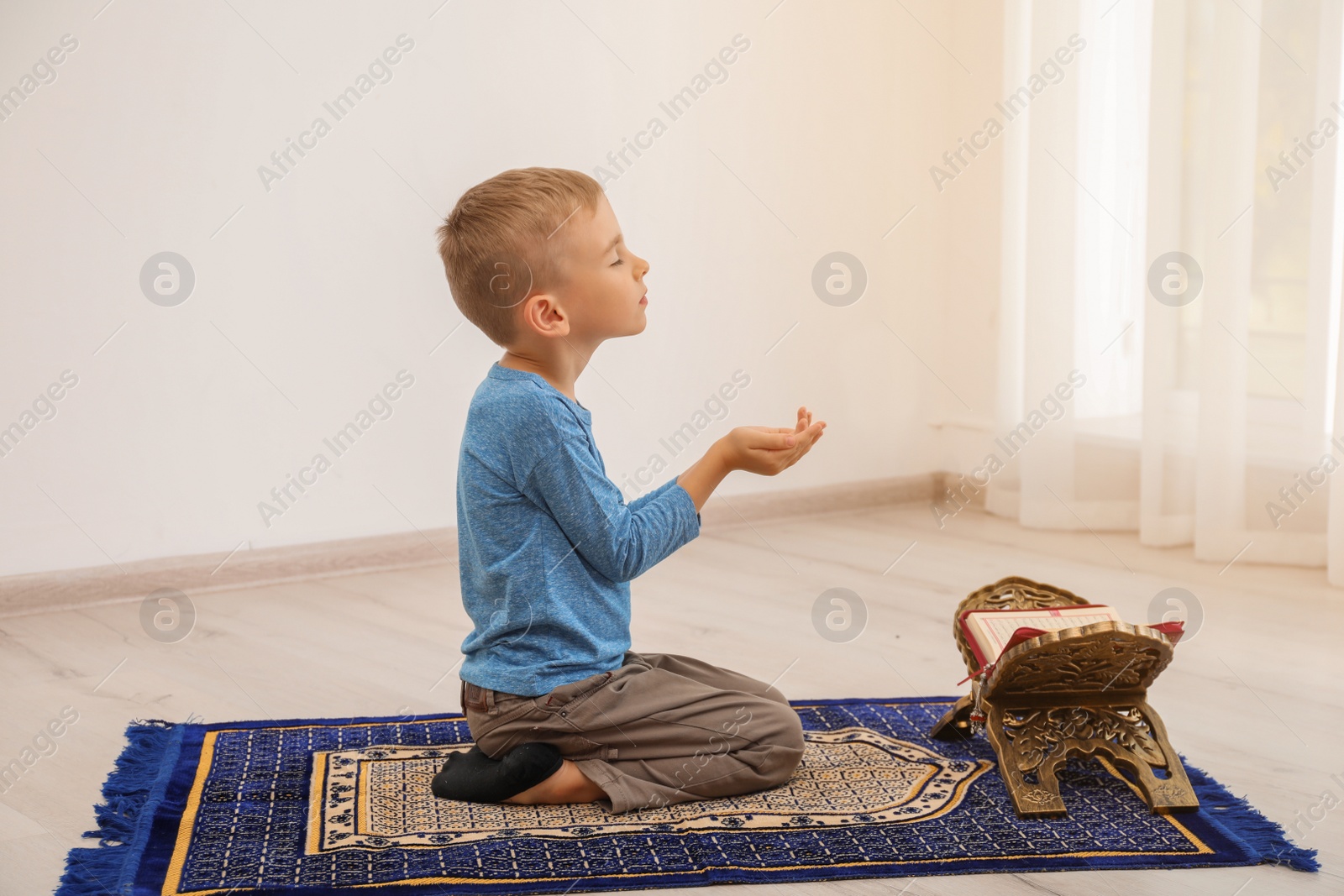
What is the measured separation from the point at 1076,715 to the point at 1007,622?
15cm

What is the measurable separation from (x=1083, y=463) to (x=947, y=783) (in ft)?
6.20

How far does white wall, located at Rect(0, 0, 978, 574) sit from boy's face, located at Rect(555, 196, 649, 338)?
1407 mm

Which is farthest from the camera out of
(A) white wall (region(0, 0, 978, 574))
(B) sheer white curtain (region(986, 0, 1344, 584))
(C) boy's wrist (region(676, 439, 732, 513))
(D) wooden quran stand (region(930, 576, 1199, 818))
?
(B) sheer white curtain (region(986, 0, 1344, 584))

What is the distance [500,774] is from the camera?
155 centimetres

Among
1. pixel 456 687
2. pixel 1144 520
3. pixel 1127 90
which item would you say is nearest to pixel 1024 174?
pixel 1127 90

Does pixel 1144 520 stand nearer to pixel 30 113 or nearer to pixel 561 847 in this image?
pixel 561 847

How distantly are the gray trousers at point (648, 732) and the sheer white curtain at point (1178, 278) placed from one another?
66.8 inches

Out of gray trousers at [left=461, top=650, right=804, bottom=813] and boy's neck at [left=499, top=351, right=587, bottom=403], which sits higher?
boy's neck at [left=499, top=351, right=587, bottom=403]

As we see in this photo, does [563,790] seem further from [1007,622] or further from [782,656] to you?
[782,656]

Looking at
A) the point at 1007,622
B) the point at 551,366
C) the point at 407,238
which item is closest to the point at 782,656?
the point at 1007,622

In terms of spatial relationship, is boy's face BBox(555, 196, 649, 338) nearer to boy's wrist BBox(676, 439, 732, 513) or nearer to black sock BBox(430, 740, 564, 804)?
boy's wrist BBox(676, 439, 732, 513)

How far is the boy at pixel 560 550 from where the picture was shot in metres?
1.56

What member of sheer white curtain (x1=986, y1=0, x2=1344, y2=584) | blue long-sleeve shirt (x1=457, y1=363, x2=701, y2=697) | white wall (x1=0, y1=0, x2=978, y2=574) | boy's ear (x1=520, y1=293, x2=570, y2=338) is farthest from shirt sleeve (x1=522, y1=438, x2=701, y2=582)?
sheer white curtain (x1=986, y1=0, x2=1344, y2=584)

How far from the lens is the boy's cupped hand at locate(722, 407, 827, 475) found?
1.56 m
